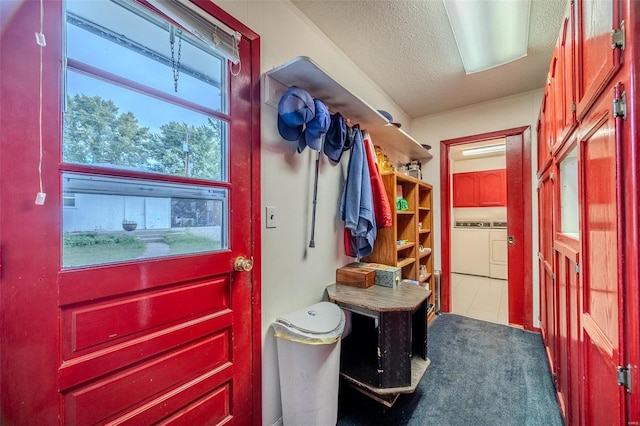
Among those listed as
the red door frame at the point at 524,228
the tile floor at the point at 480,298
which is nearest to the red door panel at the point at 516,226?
the red door frame at the point at 524,228

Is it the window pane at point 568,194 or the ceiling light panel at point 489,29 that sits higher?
the ceiling light panel at point 489,29

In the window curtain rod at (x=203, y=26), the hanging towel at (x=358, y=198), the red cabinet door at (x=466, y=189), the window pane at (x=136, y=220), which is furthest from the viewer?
the red cabinet door at (x=466, y=189)

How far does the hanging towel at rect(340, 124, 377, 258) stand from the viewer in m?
1.84

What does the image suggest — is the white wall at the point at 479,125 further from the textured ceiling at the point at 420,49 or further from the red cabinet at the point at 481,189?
the red cabinet at the point at 481,189

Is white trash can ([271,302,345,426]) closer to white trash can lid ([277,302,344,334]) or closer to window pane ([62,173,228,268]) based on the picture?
white trash can lid ([277,302,344,334])

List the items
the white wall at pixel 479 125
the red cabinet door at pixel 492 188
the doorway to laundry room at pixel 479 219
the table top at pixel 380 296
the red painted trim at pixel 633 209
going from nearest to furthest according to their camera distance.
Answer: the red painted trim at pixel 633 209 → the table top at pixel 380 296 → the white wall at pixel 479 125 → the doorway to laundry room at pixel 479 219 → the red cabinet door at pixel 492 188

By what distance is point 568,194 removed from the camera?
144 cm

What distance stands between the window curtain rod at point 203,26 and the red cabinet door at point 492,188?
5.30 m

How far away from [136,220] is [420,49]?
2217 millimetres

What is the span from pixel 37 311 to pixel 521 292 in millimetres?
3687

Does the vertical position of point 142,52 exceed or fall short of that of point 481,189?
it exceeds it

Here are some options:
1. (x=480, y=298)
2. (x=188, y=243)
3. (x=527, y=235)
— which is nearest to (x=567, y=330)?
(x=527, y=235)

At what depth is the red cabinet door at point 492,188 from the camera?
4.88 metres

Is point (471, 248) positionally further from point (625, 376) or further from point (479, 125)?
point (625, 376)
